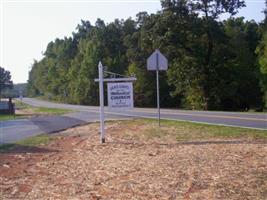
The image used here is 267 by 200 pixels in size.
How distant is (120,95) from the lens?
672 inches

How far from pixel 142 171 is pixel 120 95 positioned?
713 cm

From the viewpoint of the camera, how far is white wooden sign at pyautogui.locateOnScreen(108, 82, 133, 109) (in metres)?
17.0

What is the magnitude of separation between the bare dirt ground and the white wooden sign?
1785 mm

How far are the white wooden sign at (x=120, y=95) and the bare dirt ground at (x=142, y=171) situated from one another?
178cm

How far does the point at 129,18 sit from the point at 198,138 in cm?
7487

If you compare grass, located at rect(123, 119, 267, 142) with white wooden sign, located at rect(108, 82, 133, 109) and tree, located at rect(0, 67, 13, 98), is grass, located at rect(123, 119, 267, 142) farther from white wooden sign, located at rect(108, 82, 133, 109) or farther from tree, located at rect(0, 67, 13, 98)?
tree, located at rect(0, 67, 13, 98)

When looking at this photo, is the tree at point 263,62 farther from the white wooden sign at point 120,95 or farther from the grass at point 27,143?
the white wooden sign at point 120,95

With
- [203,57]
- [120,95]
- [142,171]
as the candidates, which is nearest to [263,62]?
[203,57]

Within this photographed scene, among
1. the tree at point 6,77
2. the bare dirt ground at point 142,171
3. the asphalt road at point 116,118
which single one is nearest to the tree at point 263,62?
the asphalt road at point 116,118

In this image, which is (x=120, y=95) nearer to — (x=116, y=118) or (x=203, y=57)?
(x=116, y=118)

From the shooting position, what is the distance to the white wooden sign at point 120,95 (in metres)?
17.0

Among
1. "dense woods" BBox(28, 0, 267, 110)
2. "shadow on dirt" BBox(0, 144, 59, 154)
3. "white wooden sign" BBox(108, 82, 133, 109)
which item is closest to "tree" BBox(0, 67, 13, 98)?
"dense woods" BBox(28, 0, 267, 110)

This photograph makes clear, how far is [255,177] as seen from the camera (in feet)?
29.0

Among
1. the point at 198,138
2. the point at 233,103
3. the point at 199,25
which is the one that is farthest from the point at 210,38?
the point at 198,138
